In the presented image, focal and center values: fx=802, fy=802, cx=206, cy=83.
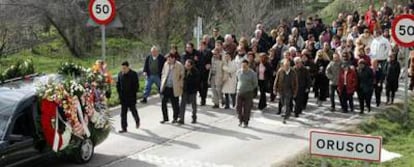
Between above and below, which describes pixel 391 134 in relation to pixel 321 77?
below

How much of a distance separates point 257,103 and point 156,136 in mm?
4709

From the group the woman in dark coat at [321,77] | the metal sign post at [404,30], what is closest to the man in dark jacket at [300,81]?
the woman in dark coat at [321,77]

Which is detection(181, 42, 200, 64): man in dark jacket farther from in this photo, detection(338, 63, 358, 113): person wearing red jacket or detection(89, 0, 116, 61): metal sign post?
detection(89, 0, 116, 61): metal sign post

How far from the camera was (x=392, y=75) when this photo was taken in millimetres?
20906

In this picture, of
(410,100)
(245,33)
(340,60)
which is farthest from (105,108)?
(245,33)

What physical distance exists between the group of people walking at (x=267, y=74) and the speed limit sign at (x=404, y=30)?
7.64ft

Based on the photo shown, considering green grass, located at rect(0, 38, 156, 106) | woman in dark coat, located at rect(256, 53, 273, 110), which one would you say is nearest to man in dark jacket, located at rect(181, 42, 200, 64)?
woman in dark coat, located at rect(256, 53, 273, 110)

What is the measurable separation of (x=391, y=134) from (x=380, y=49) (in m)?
5.36

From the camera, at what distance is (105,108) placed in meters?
15.2

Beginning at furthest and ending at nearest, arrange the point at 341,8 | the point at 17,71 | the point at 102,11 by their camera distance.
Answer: the point at 341,8
the point at 102,11
the point at 17,71

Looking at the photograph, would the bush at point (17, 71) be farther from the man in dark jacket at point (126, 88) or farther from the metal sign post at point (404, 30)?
the metal sign post at point (404, 30)

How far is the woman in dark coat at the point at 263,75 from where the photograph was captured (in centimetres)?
2031

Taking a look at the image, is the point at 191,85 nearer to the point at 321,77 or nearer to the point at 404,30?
the point at 321,77

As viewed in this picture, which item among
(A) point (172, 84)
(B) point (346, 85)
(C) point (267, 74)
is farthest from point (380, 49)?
(A) point (172, 84)
